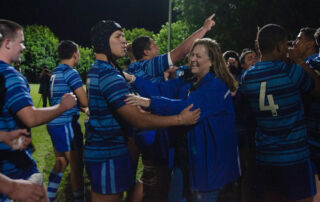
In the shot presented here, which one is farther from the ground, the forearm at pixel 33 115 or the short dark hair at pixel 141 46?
the short dark hair at pixel 141 46

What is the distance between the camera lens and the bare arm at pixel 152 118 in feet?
8.00

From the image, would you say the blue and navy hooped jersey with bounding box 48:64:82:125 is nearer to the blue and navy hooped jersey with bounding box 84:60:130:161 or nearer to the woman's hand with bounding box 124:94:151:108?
the blue and navy hooped jersey with bounding box 84:60:130:161

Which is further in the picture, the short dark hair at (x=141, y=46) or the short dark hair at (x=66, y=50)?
the short dark hair at (x=66, y=50)

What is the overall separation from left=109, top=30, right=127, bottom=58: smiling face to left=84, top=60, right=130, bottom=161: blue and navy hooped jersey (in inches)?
Answer: 7.0

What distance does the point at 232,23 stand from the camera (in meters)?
20.5

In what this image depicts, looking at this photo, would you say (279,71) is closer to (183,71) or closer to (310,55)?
(183,71)

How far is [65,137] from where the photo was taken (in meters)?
4.37

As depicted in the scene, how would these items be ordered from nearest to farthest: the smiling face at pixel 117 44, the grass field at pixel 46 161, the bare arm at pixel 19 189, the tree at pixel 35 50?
the bare arm at pixel 19 189, the smiling face at pixel 117 44, the grass field at pixel 46 161, the tree at pixel 35 50

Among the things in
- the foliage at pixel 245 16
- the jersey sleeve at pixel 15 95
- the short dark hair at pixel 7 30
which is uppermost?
the foliage at pixel 245 16

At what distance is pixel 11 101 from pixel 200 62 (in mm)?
1686

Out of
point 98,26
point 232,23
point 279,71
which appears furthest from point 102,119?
point 232,23

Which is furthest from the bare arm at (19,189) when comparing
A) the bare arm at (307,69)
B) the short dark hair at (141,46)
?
the short dark hair at (141,46)

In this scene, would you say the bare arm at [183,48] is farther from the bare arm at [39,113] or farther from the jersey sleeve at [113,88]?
the bare arm at [39,113]

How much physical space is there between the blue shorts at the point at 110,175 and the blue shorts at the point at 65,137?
69.3 inches
